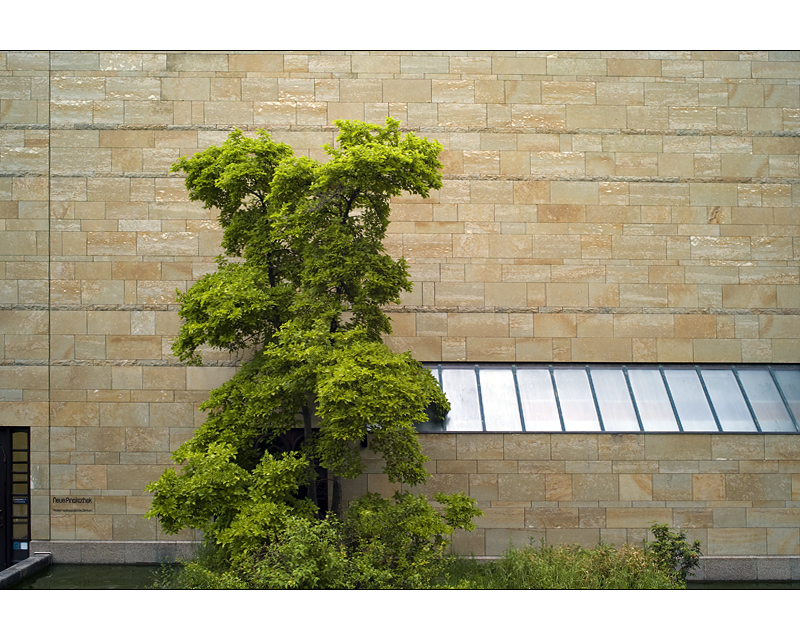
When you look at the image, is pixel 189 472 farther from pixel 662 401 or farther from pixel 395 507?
pixel 662 401

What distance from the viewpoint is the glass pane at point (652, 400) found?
14609mm

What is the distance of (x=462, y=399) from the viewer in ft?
48.5

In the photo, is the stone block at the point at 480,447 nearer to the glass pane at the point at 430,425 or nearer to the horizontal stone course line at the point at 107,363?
the glass pane at the point at 430,425

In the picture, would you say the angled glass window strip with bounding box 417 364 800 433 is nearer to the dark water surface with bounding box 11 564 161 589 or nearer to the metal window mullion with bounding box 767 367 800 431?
the metal window mullion with bounding box 767 367 800 431

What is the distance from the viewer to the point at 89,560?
14742mm

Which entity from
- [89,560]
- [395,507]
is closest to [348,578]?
[395,507]

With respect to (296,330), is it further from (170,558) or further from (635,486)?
(635,486)

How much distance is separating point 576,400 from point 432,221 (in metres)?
5.40

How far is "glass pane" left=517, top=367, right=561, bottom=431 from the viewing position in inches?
574

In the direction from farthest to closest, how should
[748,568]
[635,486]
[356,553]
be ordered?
1. [635,486]
2. [748,568]
3. [356,553]

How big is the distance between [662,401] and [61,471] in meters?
14.2

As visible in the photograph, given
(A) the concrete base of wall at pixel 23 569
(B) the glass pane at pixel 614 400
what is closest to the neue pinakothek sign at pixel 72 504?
(A) the concrete base of wall at pixel 23 569

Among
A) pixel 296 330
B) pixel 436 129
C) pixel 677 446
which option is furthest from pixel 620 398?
pixel 296 330

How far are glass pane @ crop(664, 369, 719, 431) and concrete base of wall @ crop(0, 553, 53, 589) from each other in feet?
49.1
